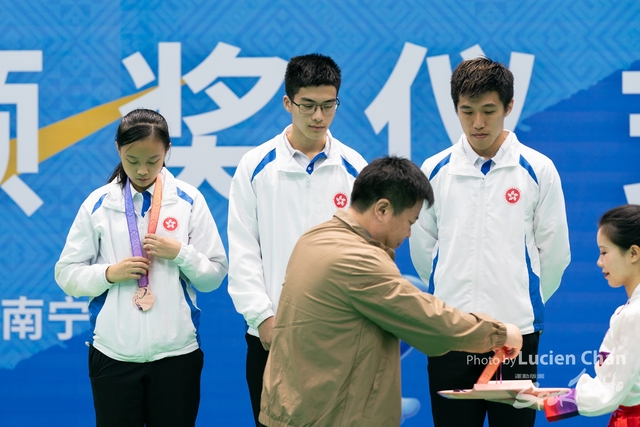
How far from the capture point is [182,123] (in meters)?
4.17

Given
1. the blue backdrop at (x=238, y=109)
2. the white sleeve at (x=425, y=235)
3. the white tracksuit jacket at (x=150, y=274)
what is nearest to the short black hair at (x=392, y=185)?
the white sleeve at (x=425, y=235)

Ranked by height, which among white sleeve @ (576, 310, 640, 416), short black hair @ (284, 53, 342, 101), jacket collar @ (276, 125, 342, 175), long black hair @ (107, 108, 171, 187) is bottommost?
white sleeve @ (576, 310, 640, 416)

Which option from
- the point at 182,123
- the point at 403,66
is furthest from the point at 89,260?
the point at 403,66

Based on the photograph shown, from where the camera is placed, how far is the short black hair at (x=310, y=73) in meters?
3.00

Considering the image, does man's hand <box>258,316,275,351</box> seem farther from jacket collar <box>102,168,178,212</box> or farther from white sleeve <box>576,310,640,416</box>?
white sleeve <box>576,310,640,416</box>

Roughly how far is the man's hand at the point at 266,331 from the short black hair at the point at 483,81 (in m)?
1.08

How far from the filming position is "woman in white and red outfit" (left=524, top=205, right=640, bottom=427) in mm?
2395

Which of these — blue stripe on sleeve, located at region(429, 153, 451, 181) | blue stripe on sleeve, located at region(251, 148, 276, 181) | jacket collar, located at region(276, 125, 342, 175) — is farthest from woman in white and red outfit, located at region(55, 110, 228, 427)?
blue stripe on sleeve, located at region(429, 153, 451, 181)

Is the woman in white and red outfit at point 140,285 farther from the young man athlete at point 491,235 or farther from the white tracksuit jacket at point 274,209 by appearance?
the young man athlete at point 491,235

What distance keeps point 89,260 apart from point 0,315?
1400 mm

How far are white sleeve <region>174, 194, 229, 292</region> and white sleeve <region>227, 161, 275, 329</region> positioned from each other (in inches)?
4.6

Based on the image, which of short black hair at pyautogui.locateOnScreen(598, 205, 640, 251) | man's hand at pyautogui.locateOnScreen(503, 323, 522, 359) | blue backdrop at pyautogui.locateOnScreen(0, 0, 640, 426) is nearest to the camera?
man's hand at pyautogui.locateOnScreen(503, 323, 522, 359)

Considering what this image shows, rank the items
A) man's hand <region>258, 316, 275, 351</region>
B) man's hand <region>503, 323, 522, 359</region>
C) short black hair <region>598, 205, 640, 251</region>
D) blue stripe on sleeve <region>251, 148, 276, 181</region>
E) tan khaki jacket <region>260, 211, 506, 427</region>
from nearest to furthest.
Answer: tan khaki jacket <region>260, 211, 506, 427</region> < man's hand <region>503, 323, 522, 359</region> < short black hair <region>598, 205, 640, 251</region> < man's hand <region>258, 316, 275, 351</region> < blue stripe on sleeve <region>251, 148, 276, 181</region>

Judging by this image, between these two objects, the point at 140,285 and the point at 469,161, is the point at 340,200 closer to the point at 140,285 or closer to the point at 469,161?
the point at 469,161
